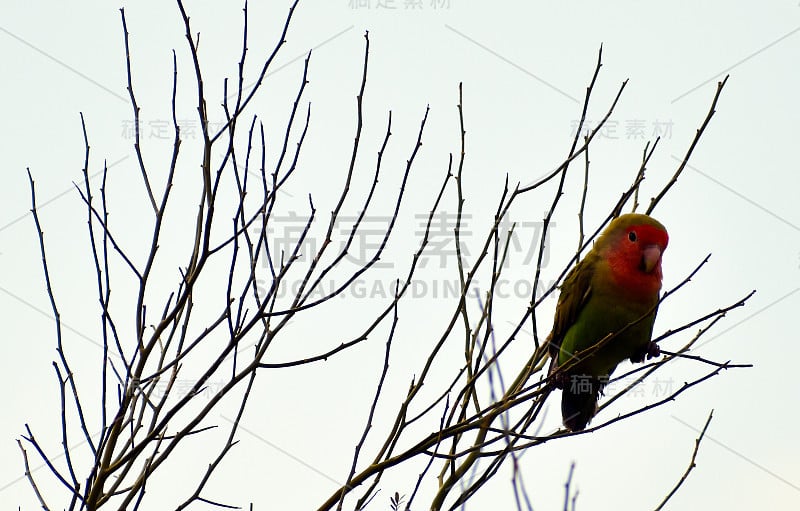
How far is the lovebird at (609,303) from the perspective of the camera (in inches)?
157

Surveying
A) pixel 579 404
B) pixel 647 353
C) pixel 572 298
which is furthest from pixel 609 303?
pixel 579 404

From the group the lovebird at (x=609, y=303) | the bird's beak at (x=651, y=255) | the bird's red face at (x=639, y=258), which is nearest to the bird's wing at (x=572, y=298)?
the lovebird at (x=609, y=303)

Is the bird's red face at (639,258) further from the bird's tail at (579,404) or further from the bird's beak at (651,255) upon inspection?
the bird's tail at (579,404)

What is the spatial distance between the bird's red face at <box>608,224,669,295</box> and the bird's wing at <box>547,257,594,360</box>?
0.18m

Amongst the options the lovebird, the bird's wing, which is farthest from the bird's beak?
the bird's wing

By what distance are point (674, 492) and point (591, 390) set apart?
1570 millimetres

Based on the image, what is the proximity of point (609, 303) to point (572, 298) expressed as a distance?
0.23m

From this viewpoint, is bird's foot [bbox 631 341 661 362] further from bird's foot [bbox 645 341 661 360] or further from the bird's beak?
the bird's beak

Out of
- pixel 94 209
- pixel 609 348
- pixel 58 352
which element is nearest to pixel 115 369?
pixel 58 352

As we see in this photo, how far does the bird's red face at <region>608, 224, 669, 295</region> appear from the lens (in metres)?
3.95

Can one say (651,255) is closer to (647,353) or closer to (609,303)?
(609,303)

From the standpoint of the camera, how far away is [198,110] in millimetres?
2734

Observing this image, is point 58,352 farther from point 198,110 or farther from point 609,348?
point 609,348

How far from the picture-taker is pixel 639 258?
158 inches
